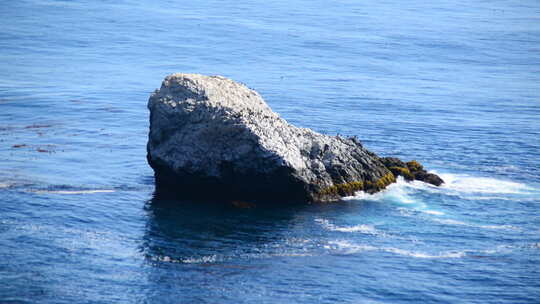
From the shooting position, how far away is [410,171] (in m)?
57.7

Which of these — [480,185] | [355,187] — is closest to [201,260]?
[355,187]

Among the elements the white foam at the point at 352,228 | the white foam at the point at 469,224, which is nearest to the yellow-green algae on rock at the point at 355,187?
the white foam at the point at 352,228

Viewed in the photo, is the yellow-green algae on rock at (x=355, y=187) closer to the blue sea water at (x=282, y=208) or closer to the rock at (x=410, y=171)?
the blue sea water at (x=282, y=208)

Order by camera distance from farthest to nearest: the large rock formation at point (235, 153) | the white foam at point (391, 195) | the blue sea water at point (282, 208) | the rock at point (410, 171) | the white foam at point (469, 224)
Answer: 1. the rock at point (410, 171)
2. the white foam at point (391, 195)
3. the large rock formation at point (235, 153)
4. the white foam at point (469, 224)
5. the blue sea water at point (282, 208)

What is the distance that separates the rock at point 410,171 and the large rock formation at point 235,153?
309 centimetres

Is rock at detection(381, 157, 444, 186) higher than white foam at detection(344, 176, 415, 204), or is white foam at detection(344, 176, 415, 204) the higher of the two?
rock at detection(381, 157, 444, 186)

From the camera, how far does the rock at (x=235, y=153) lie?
1933 inches

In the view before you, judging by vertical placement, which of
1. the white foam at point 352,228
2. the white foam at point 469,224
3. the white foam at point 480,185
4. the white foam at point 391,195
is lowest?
the white foam at point 352,228

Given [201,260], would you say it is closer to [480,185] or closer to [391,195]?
[391,195]

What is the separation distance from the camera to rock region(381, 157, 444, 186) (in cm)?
5659

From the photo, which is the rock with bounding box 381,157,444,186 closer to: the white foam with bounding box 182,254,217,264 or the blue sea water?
the blue sea water

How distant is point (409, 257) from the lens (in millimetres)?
42688

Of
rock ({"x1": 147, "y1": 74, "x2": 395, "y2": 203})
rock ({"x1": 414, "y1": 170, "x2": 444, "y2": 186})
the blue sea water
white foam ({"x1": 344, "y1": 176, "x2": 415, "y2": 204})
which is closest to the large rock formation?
rock ({"x1": 147, "y1": 74, "x2": 395, "y2": 203})

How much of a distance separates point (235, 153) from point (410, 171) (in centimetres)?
1536
